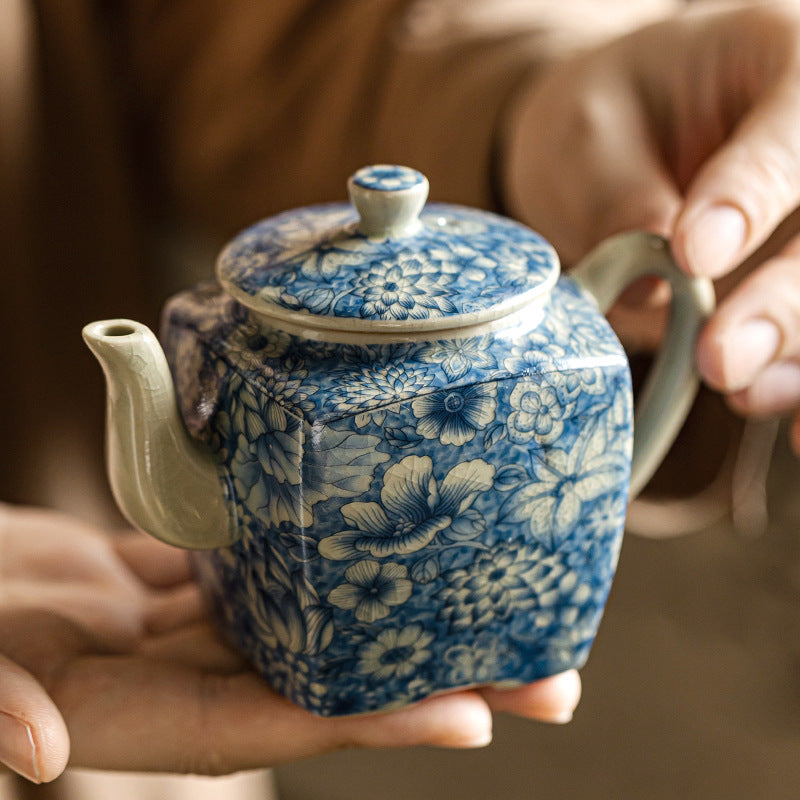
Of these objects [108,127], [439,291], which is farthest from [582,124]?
[108,127]

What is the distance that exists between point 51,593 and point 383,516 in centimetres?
43

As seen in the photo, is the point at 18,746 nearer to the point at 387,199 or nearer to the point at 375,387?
the point at 375,387

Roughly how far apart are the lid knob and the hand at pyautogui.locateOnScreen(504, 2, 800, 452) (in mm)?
242

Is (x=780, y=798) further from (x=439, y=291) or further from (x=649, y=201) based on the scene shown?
(x=439, y=291)

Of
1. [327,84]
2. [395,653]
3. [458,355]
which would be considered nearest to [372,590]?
[395,653]

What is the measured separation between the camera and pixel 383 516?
23.7 inches

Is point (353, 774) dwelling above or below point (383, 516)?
below

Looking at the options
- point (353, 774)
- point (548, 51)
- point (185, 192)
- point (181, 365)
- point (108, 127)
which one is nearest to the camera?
point (181, 365)

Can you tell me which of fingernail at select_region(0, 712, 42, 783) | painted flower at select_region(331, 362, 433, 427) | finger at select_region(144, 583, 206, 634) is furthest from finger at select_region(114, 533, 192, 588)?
painted flower at select_region(331, 362, 433, 427)

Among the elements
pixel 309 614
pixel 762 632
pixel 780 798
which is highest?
pixel 309 614

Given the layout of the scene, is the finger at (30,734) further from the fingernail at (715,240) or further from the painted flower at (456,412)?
the fingernail at (715,240)

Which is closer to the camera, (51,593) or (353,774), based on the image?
(51,593)

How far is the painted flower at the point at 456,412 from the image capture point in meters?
0.59

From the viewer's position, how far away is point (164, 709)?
71 cm
